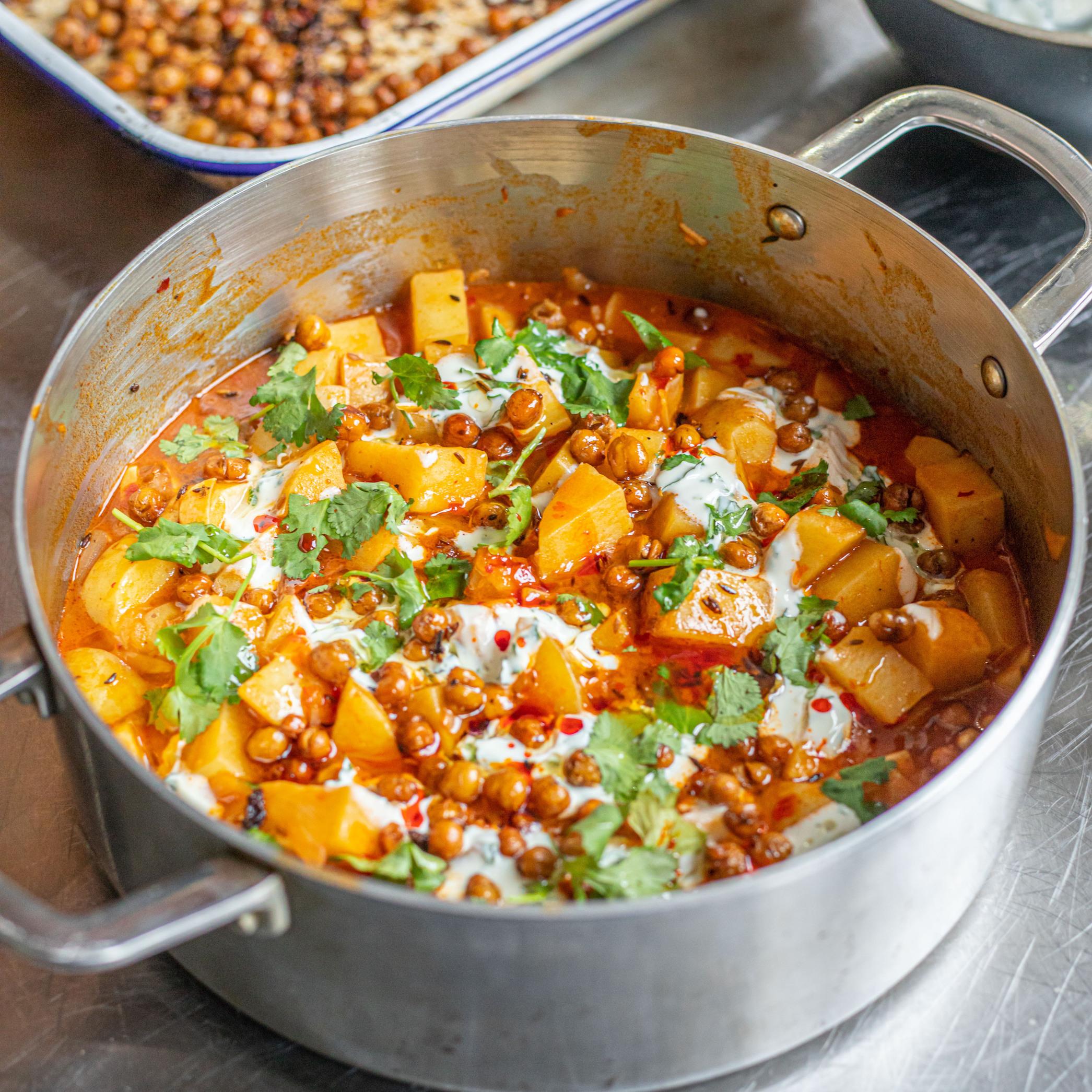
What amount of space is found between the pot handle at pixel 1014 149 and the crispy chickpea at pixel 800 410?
0.47 metres

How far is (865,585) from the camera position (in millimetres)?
2174

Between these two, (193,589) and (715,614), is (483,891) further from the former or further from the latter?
(193,589)

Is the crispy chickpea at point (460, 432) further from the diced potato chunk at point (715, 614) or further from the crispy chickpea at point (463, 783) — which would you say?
the crispy chickpea at point (463, 783)

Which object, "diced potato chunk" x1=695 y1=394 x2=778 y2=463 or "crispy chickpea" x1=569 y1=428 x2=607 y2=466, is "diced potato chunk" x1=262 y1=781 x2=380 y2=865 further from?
"diced potato chunk" x1=695 y1=394 x2=778 y2=463

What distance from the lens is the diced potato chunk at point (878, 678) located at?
2.05 meters

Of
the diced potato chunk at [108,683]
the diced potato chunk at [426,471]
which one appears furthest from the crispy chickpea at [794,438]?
the diced potato chunk at [108,683]

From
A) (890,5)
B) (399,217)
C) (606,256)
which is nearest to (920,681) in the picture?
(606,256)

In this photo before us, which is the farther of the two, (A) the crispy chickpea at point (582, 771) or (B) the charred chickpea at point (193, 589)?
(B) the charred chickpea at point (193, 589)

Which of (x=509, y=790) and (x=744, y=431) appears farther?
(x=744, y=431)

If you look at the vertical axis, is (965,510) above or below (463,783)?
above

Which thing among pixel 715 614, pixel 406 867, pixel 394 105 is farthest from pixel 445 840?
pixel 394 105

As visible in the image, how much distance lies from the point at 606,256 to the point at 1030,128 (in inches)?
37.9

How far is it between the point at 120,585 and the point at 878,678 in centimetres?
139

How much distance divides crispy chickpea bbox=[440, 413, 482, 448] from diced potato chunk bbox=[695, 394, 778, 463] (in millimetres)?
480
